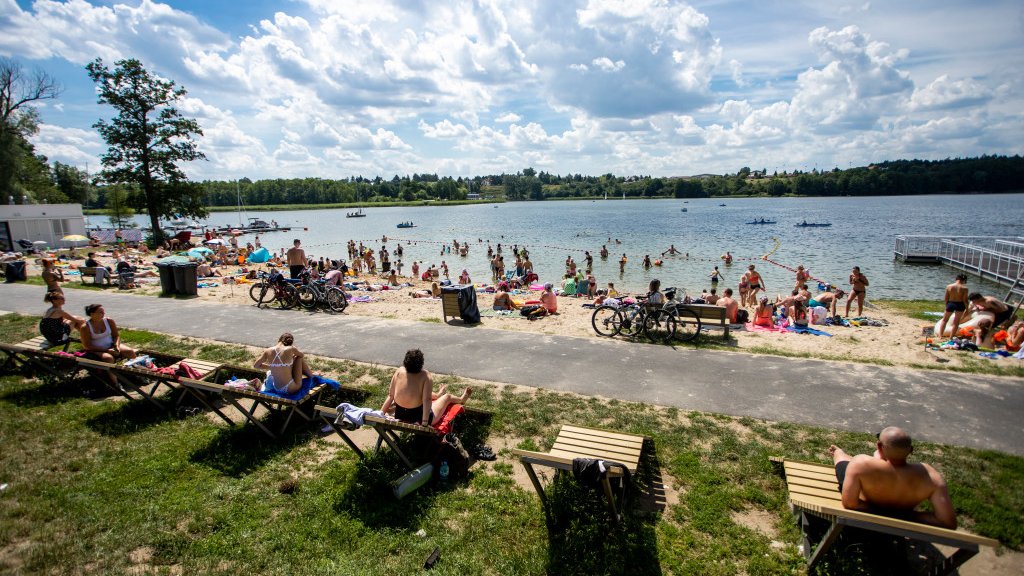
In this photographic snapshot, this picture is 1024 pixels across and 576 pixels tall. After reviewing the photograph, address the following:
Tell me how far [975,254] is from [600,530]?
103ft

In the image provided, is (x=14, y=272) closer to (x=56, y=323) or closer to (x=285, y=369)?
(x=56, y=323)

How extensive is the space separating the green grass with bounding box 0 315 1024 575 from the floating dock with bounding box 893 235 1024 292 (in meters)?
18.2

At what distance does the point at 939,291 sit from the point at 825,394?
821 inches

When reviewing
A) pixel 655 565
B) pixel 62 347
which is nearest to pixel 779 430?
pixel 655 565

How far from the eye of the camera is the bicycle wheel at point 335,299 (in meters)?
13.4

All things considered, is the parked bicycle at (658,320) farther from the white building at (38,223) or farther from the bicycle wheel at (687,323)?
the white building at (38,223)

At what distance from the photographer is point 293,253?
15039mm

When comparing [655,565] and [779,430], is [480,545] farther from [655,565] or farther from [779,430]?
[779,430]

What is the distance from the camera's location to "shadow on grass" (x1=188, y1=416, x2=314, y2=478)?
17.1ft

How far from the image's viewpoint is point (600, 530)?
4.11 meters

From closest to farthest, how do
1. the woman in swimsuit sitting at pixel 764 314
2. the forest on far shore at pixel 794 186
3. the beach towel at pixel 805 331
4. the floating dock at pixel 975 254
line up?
1. the beach towel at pixel 805 331
2. the woman in swimsuit sitting at pixel 764 314
3. the floating dock at pixel 975 254
4. the forest on far shore at pixel 794 186

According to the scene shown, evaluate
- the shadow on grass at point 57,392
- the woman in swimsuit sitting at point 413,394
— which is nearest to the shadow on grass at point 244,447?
the woman in swimsuit sitting at point 413,394

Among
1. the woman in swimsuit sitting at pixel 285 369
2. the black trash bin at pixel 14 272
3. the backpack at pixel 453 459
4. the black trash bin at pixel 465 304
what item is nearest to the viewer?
the backpack at pixel 453 459

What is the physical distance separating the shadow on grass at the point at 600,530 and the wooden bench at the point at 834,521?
3.66 ft
